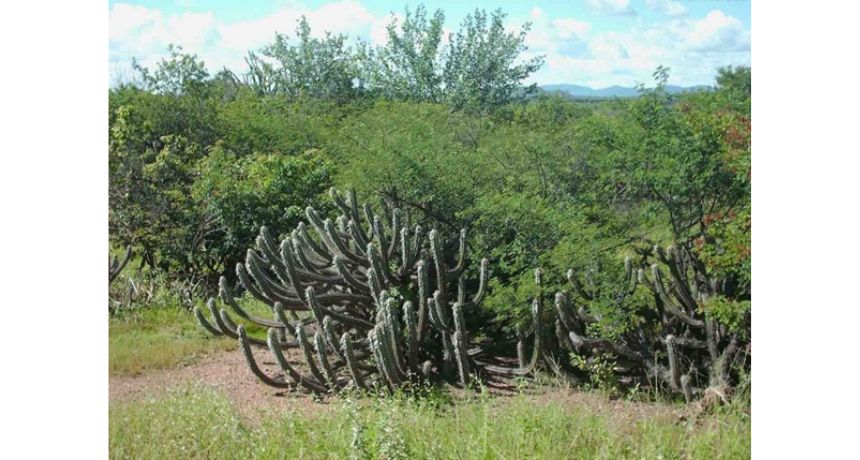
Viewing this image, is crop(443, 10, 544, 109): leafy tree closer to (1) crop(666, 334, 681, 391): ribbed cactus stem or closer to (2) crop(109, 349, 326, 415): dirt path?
(1) crop(666, 334, 681, 391): ribbed cactus stem

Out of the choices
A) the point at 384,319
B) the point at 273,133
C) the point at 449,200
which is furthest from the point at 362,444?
the point at 273,133

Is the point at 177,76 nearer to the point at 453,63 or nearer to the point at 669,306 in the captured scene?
the point at 453,63

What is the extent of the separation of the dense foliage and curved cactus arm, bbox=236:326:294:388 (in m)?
1.19

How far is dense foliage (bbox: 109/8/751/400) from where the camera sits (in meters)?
5.26

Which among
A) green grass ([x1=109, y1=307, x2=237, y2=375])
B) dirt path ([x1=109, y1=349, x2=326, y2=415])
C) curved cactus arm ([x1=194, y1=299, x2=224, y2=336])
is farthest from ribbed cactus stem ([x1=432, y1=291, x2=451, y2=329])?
green grass ([x1=109, y1=307, x2=237, y2=375])

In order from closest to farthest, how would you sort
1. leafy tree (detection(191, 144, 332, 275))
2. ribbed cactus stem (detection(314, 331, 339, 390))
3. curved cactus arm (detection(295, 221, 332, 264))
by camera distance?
1. ribbed cactus stem (detection(314, 331, 339, 390))
2. curved cactus arm (detection(295, 221, 332, 264))
3. leafy tree (detection(191, 144, 332, 275))

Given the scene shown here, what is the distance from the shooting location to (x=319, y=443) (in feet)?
16.7

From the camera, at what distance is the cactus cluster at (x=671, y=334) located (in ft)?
16.9

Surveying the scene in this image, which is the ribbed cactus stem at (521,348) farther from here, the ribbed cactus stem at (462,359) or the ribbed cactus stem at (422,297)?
the ribbed cactus stem at (422,297)

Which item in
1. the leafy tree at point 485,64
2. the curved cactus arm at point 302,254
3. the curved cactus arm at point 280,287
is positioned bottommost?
the curved cactus arm at point 280,287

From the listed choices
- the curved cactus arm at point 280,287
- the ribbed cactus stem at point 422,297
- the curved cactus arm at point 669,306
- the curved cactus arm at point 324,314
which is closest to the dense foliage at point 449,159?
the curved cactus arm at point 669,306

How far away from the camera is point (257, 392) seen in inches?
235
